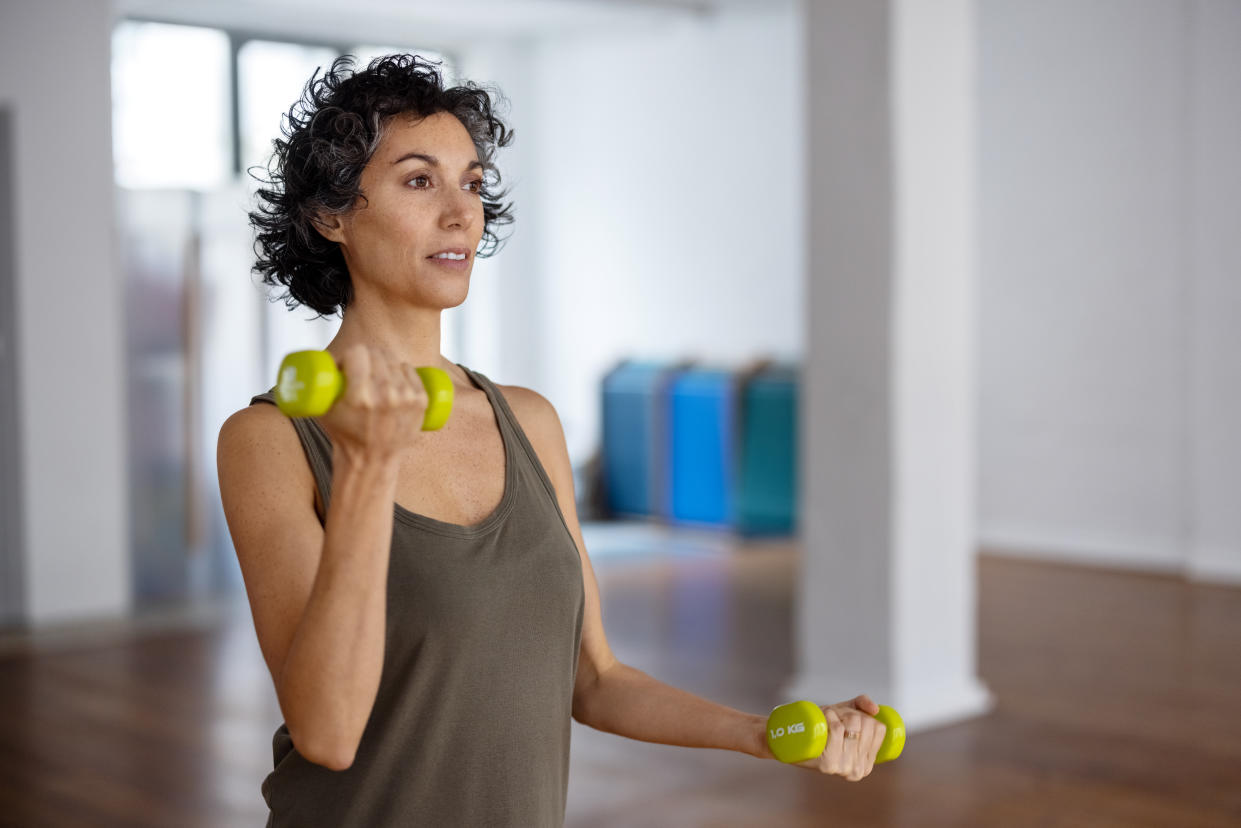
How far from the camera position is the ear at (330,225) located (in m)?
1.46

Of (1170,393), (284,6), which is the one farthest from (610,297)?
(1170,393)

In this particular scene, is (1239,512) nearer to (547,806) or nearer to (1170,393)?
(1170,393)

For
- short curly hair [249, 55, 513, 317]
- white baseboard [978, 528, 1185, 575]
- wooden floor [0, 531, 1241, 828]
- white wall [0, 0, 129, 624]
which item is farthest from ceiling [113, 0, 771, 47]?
short curly hair [249, 55, 513, 317]

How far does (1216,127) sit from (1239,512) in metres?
2.00

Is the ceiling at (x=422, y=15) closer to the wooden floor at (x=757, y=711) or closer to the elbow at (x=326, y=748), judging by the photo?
the wooden floor at (x=757, y=711)

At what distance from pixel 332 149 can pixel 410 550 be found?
422mm

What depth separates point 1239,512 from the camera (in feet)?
23.7

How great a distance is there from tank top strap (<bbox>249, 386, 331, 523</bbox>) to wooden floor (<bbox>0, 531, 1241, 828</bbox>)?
8.30 feet

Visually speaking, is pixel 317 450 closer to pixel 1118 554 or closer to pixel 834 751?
pixel 834 751

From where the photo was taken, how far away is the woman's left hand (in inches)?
54.2

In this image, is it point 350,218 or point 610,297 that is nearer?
point 350,218

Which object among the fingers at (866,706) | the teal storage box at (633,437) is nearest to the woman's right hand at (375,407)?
the fingers at (866,706)

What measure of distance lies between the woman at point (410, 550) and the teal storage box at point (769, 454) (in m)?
7.16

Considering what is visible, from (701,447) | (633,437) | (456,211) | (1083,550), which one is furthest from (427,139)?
(633,437)
